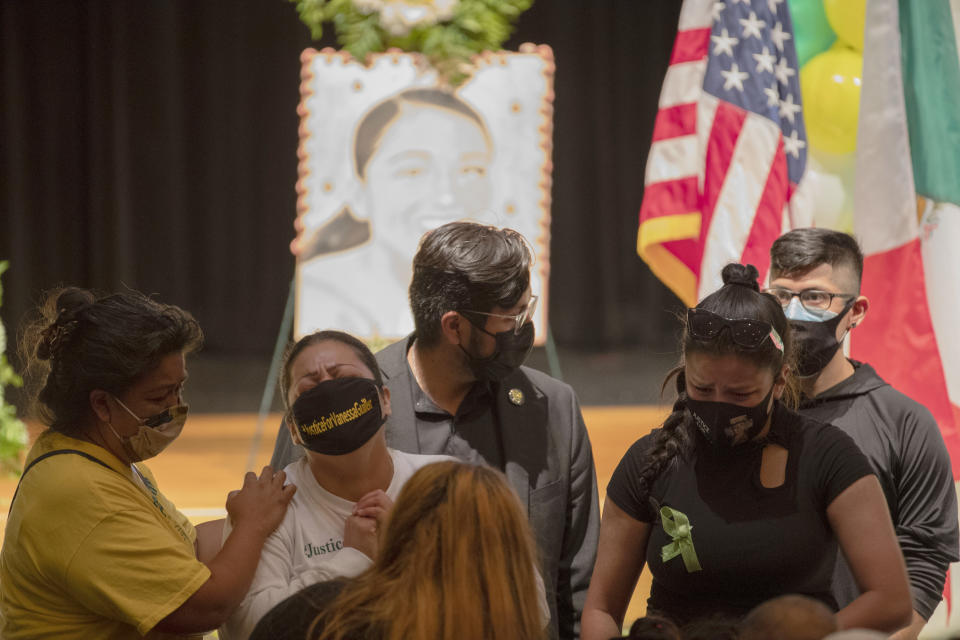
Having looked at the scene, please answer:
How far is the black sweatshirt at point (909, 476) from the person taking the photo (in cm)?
222

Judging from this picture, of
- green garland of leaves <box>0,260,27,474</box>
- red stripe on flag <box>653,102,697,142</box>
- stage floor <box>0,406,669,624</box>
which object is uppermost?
red stripe on flag <box>653,102,697,142</box>

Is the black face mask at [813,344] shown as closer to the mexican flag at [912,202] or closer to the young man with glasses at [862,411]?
the young man with glasses at [862,411]

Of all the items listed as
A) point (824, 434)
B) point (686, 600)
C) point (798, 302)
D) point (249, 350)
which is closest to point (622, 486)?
point (686, 600)

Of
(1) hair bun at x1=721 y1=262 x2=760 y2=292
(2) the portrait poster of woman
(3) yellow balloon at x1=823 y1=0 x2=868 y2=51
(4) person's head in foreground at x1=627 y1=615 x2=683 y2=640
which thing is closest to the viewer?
(4) person's head in foreground at x1=627 y1=615 x2=683 y2=640

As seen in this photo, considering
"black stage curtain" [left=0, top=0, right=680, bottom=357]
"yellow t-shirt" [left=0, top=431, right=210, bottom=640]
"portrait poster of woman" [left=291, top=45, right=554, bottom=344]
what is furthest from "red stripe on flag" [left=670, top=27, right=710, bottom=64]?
"black stage curtain" [left=0, top=0, right=680, bottom=357]

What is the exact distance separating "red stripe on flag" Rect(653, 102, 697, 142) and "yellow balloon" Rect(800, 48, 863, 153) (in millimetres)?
434

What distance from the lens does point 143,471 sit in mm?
2246

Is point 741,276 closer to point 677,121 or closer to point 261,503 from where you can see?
point 261,503

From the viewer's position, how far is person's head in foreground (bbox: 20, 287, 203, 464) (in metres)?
1.93

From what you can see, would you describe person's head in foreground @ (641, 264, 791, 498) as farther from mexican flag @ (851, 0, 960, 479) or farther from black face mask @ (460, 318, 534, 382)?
mexican flag @ (851, 0, 960, 479)

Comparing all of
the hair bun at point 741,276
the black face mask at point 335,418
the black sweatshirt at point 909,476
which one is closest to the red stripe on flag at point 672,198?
the black sweatshirt at point 909,476

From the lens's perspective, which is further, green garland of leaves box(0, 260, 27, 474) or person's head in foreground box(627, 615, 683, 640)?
green garland of leaves box(0, 260, 27, 474)

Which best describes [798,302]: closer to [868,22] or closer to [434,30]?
[868,22]

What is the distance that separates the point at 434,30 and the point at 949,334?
2331 millimetres
